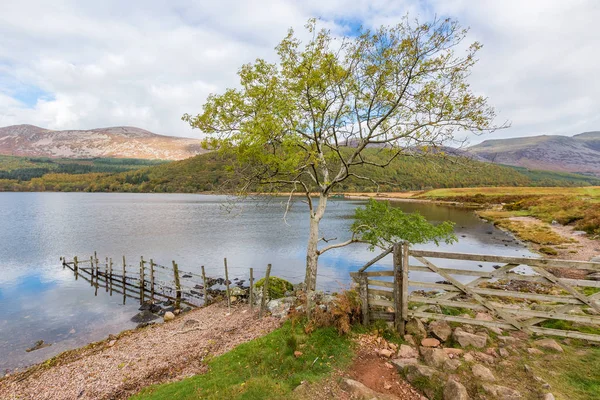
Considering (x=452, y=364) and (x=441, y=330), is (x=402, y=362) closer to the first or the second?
(x=452, y=364)

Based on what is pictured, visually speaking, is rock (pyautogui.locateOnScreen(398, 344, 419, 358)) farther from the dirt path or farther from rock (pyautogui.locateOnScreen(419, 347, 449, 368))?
the dirt path

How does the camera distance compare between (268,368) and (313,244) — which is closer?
(268,368)

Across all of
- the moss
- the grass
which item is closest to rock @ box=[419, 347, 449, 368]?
the grass

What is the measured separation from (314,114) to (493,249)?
40.0 meters

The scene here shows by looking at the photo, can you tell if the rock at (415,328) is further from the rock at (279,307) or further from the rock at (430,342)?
the rock at (279,307)

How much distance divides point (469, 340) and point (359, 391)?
399cm

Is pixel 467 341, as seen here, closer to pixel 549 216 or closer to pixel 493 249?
pixel 493 249

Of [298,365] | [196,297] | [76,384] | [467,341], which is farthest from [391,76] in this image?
[196,297]

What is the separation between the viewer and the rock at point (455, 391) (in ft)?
22.9

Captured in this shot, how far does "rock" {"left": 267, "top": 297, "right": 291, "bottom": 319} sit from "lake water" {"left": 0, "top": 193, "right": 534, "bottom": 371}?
19.4 feet

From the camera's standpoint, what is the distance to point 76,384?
1276 cm

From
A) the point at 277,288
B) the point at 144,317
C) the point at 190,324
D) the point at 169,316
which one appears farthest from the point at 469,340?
the point at 144,317

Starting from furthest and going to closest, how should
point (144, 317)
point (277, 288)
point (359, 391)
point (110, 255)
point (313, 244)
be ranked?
1. point (110, 255)
2. point (144, 317)
3. point (277, 288)
4. point (313, 244)
5. point (359, 391)

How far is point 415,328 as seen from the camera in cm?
1023
